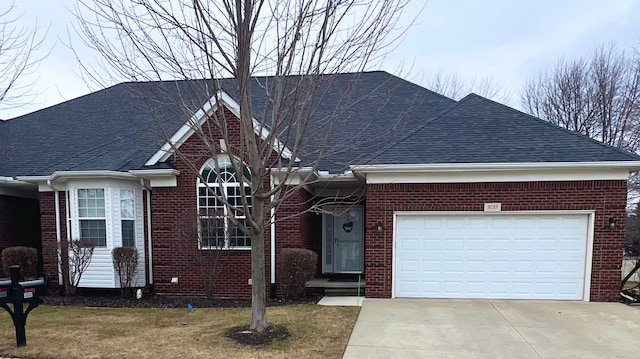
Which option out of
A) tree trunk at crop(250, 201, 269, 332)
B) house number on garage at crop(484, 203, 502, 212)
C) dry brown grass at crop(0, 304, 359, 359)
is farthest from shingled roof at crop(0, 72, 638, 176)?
dry brown grass at crop(0, 304, 359, 359)

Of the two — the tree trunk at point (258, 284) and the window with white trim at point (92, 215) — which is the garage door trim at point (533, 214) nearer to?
the tree trunk at point (258, 284)

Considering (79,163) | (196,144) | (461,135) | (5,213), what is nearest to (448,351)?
(461,135)

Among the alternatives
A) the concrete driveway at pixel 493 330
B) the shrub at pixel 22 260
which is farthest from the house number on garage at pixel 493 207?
the shrub at pixel 22 260

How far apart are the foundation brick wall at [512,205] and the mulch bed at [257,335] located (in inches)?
Result: 120

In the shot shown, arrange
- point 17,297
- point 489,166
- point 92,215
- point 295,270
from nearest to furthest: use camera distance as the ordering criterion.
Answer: point 17,297 → point 489,166 → point 295,270 → point 92,215

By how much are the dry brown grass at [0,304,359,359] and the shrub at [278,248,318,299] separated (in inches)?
27.3

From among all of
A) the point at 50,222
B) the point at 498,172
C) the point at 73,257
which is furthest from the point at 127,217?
the point at 498,172

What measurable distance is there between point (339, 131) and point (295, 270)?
4.21 meters

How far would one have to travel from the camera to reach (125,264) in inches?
349

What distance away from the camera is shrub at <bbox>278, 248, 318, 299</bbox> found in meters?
8.31

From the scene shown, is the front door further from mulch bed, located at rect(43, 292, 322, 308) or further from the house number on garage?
→ the house number on garage

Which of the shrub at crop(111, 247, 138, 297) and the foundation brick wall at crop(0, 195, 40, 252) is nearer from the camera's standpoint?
the shrub at crop(111, 247, 138, 297)

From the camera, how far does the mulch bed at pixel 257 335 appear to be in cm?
A: 547

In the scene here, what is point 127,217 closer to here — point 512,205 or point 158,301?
point 158,301
